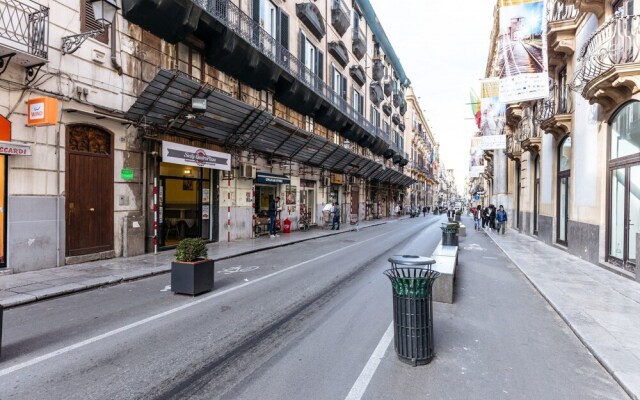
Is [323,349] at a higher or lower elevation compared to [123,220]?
lower

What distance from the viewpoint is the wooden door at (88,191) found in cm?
958

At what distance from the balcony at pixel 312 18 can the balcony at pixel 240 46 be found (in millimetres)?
2952

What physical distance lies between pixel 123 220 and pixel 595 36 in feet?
46.0

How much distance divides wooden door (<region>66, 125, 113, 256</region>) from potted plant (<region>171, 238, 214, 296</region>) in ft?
14.9

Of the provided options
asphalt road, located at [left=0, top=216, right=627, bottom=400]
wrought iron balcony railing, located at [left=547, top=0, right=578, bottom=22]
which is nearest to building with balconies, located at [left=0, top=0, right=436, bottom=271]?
asphalt road, located at [left=0, top=216, right=627, bottom=400]

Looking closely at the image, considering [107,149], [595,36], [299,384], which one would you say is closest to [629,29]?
[595,36]

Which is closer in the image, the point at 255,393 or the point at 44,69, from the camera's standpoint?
the point at 255,393

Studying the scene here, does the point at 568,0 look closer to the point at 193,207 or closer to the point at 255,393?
the point at 255,393

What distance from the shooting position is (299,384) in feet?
11.9

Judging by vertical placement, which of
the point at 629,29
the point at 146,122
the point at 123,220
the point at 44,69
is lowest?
the point at 123,220

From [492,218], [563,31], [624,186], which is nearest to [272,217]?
[624,186]

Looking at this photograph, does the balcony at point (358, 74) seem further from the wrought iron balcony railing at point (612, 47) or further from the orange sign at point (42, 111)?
the orange sign at point (42, 111)

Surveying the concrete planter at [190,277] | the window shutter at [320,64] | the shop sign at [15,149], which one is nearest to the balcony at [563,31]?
the window shutter at [320,64]

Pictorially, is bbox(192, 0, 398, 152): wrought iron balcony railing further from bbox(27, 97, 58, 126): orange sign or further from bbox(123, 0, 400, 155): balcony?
bbox(27, 97, 58, 126): orange sign
